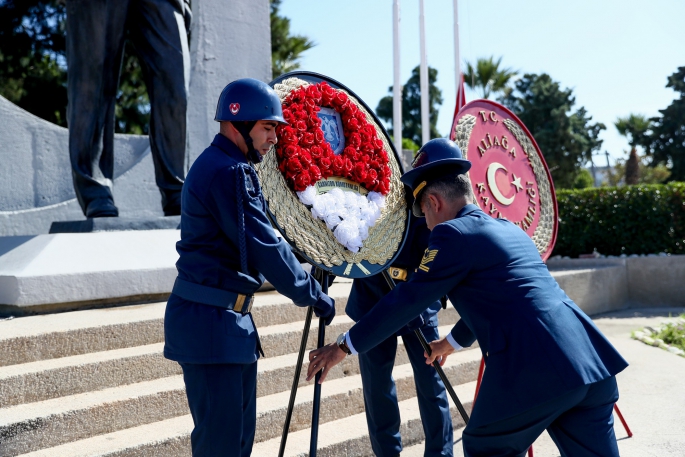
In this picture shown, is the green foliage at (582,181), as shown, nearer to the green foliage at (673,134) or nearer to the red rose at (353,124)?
the green foliage at (673,134)

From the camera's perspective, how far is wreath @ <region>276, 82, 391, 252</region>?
117 inches

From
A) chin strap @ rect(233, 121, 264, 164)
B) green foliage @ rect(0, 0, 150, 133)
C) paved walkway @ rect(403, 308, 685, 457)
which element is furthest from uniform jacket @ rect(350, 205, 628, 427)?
green foliage @ rect(0, 0, 150, 133)

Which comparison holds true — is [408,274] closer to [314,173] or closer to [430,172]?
[314,173]

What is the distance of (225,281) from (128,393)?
1395 millimetres

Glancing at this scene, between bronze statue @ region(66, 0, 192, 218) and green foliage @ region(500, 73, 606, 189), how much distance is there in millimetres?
29307

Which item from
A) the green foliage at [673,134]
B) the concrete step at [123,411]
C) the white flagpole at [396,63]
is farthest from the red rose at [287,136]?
the green foliage at [673,134]

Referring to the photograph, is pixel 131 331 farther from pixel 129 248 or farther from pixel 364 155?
pixel 364 155

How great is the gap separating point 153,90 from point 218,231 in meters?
3.10

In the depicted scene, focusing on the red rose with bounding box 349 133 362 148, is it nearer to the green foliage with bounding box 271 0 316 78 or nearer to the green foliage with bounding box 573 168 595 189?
the green foliage with bounding box 271 0 316 78

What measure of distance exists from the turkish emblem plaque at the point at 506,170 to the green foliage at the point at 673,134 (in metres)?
25.6

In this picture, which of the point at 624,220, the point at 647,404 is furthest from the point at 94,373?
the point at 624,220

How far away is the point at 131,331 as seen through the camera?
12.8 feet

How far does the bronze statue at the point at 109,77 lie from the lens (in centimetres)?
491

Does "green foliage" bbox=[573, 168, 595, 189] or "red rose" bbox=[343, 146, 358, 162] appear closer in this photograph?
"red rose" bbox=[343, 146, 358, 162]
